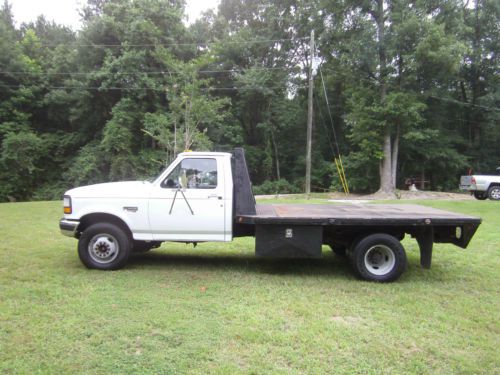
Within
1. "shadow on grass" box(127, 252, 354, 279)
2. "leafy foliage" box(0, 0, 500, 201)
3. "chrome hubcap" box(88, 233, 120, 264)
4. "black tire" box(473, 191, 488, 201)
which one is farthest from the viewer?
"leafy foliage" box(0, 0, 500, 201)

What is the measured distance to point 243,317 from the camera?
A: 14.5 feet

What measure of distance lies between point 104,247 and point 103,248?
2 centimetres

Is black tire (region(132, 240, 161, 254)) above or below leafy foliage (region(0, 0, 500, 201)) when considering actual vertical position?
below

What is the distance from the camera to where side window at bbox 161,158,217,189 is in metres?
6.24

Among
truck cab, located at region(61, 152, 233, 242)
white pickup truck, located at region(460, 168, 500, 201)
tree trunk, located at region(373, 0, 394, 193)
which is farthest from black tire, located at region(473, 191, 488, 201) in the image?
truck cab, located at region(61, 152, 233, 242)

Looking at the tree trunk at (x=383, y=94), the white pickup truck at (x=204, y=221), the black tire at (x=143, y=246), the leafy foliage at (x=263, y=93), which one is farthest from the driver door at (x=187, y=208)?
the tree trunk at (x=383, y=94)

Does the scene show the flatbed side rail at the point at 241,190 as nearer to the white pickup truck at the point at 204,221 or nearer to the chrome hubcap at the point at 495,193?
the white pickup truck at the point at 204,221

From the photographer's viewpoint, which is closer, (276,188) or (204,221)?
(204,221)

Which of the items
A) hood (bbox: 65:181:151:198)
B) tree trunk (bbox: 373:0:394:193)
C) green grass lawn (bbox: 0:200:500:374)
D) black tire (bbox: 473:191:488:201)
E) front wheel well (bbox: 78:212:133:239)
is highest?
tree trunk (bbox: 373:0:394:193)

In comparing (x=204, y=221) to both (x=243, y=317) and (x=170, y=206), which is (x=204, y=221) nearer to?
(x=170, y=206)

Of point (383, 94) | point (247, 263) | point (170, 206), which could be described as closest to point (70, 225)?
point (170, 206)

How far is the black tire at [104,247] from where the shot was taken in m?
6.19

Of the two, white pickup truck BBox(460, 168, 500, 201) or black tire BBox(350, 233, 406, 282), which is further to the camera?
white pickup truck BBox(460, 168, 500, 201)

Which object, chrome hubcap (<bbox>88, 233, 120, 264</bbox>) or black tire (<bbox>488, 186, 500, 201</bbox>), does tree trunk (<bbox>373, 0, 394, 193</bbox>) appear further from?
chrome hubcap (<bbox>88, 233, 120, 264</bbox>)
